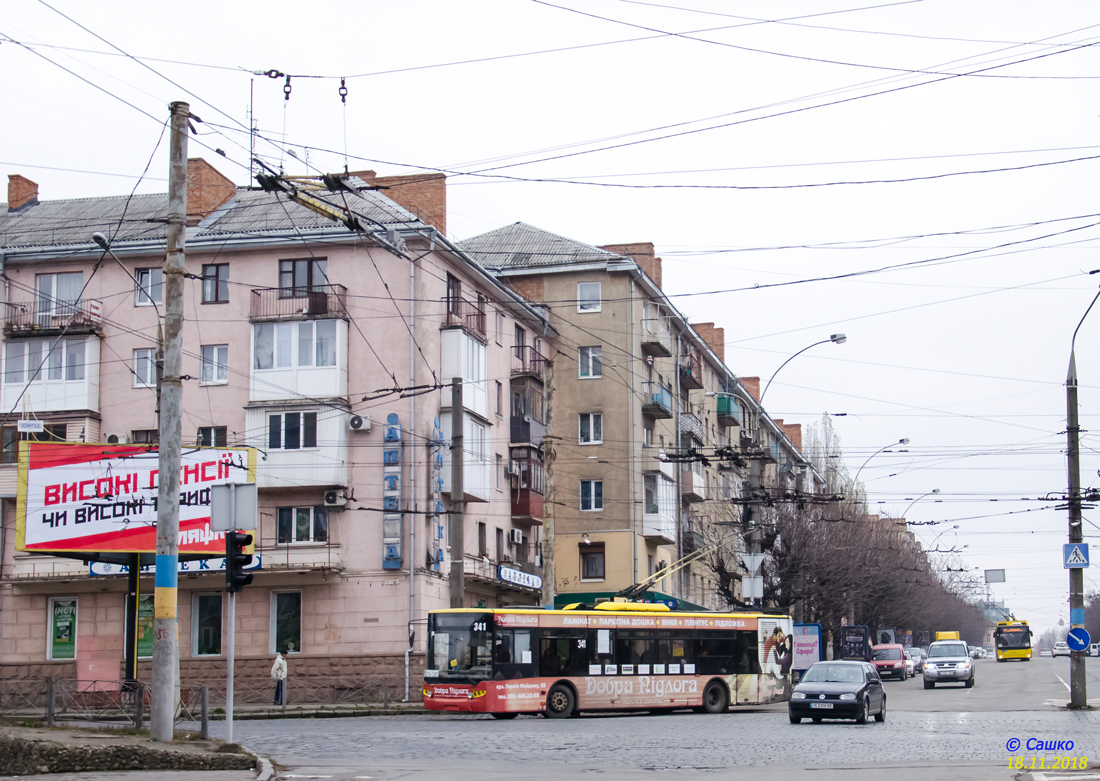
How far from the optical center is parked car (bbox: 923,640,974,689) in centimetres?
4844

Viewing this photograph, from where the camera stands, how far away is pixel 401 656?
39750mm

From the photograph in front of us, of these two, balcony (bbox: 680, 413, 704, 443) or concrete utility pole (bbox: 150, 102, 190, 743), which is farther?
balcony (bbox: 680, 413, 704, 443)

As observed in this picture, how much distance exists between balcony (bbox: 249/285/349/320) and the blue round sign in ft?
75.1

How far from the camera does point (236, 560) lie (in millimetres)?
17969

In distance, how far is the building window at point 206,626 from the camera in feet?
136

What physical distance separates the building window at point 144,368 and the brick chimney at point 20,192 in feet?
33.6

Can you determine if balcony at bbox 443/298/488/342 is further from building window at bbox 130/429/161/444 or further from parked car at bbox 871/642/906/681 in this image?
parked car at bbox 871/642/906/681

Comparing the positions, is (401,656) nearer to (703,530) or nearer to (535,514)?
(535,514)

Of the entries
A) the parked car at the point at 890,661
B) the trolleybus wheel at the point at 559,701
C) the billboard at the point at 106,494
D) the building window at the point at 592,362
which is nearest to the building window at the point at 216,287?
the billboard at the point at 106,494

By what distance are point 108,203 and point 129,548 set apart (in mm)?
20856

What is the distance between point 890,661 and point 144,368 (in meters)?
39.4

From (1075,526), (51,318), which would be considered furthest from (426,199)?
(1075,526)

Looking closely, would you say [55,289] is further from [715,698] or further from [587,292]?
[715,698]

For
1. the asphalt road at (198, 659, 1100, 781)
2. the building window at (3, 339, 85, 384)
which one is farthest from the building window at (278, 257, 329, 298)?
the asphalt road at (198, 659, 1100, 781)
